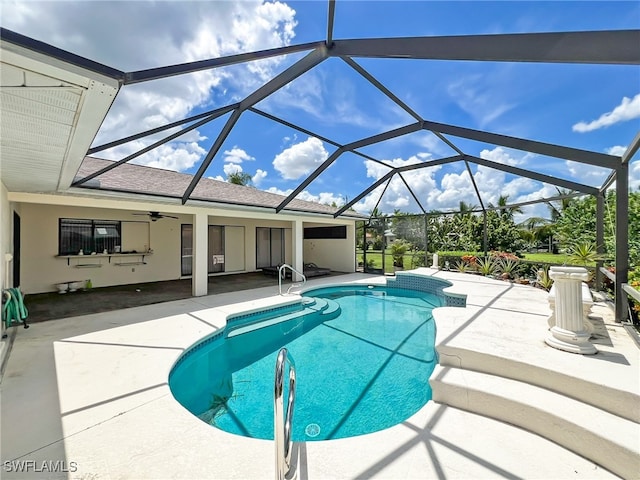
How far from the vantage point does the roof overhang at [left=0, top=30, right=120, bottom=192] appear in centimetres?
218

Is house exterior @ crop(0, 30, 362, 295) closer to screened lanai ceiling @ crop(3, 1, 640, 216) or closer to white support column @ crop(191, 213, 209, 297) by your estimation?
white support column @ crop(191, 213, 209, 297)

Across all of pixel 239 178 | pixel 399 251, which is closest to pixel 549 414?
pixel 399 251

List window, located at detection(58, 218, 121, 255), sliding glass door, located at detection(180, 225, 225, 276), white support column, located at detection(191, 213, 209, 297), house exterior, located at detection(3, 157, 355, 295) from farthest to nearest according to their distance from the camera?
1. sliding glass door, located at detection(180, 225, 225, 276)
2. window, located at detection(58, 218, 121, 255)
3. white support column, located at detection(191, 213, 209, 297)
4. house exterior, located at detection(3, 157, 355, 295)

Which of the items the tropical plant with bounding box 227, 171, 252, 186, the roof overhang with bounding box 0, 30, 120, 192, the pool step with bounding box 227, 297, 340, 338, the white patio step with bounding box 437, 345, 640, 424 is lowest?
the pool step with bounding box 227, 297, 340, 338

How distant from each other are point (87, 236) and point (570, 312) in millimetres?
14224

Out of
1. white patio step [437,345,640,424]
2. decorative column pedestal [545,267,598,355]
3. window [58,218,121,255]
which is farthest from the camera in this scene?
window [58,218,121,255]

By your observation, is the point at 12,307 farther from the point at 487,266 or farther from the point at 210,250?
the point at 487,266

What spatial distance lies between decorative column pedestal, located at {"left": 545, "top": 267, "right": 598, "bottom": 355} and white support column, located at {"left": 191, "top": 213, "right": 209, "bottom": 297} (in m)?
9.40

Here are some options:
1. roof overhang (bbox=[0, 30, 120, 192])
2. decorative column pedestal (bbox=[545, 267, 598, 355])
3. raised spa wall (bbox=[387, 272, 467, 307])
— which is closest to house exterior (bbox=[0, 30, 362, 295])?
roof overhang (bbox=[0, 30, 120, 192])

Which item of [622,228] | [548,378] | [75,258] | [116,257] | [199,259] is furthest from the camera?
[116,257]

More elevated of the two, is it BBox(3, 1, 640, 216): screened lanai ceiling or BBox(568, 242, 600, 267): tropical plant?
BBox(3, 1, 640, 216): screened lanai ceiling

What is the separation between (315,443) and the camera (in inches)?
112

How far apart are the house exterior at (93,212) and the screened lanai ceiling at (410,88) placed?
556mm

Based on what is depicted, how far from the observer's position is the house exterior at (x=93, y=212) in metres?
2.55
